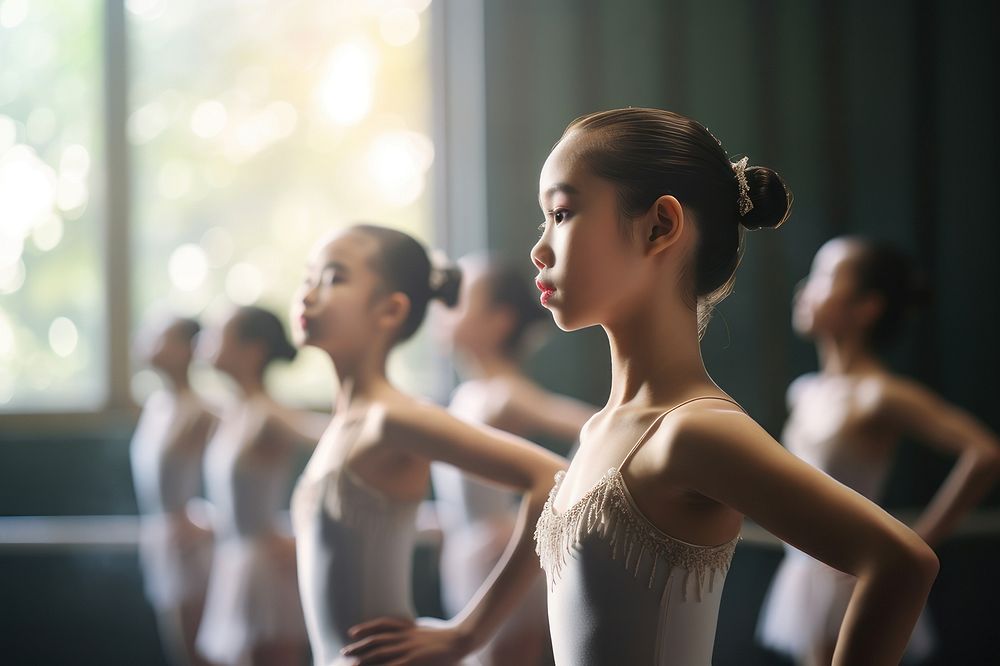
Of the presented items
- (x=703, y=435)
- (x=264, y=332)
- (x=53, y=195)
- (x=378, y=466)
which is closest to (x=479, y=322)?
(x=264, y=332)

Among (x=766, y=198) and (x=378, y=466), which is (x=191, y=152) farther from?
(x=766, y=198)

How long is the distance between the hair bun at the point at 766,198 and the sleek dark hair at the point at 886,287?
1.34 meters

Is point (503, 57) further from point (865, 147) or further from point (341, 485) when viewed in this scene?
point (341, 485)

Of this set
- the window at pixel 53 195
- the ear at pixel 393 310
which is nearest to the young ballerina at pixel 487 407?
the ear at pixel 393 310

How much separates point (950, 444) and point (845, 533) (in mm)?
1469

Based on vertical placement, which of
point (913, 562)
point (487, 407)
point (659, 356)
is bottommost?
point (487, 407)

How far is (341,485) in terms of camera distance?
1.34 m

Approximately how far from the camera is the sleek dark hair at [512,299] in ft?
8.37

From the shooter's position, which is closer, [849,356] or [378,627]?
[378,627]

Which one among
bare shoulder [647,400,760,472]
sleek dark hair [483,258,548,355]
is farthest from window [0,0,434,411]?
bare shoulder [647,400,760,472]

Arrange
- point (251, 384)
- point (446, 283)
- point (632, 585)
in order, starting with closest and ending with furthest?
point (632, 585), point (446, 283), point (251, 384)

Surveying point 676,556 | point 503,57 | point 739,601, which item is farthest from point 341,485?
point 503,57

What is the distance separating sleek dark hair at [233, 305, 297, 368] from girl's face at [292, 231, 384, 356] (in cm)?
102

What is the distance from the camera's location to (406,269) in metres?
1.45
